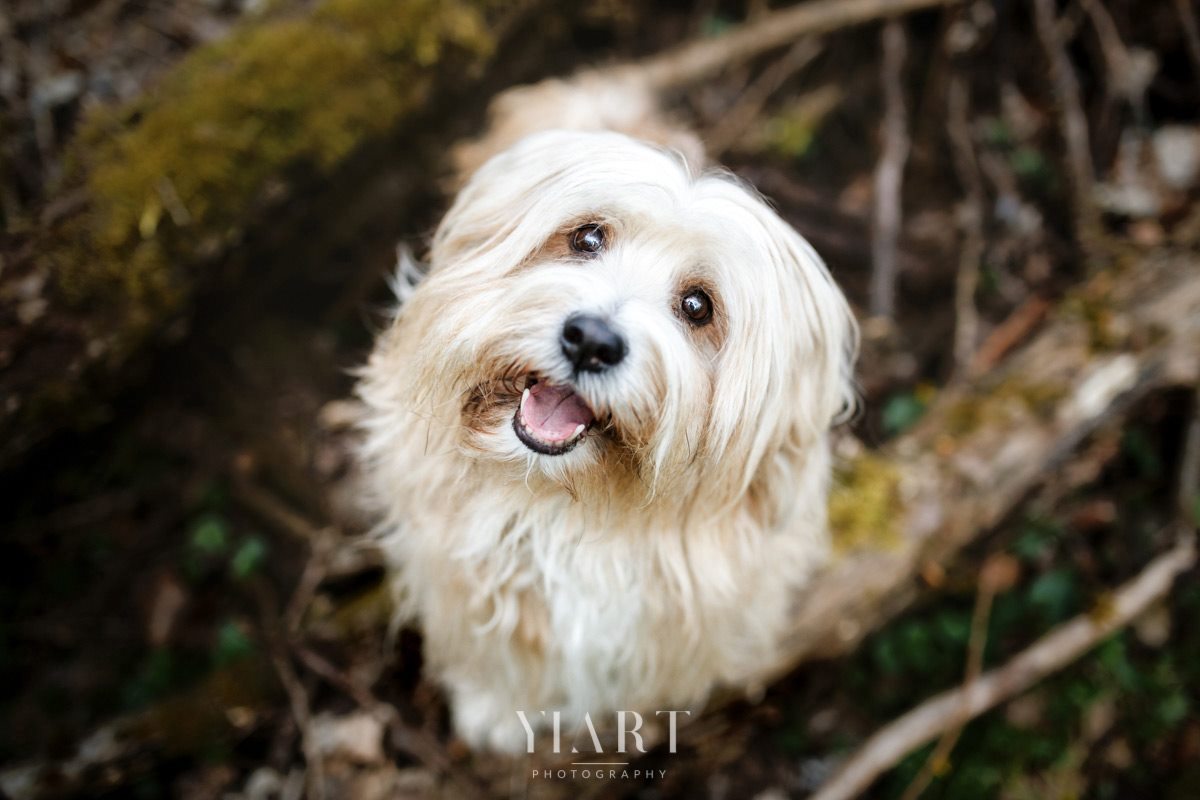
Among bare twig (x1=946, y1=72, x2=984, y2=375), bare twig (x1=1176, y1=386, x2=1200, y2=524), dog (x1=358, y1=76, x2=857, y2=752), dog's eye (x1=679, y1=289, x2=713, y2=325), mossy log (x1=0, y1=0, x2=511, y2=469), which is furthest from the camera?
bare twig (x1=946, y1=72, x2=984, y2=375)

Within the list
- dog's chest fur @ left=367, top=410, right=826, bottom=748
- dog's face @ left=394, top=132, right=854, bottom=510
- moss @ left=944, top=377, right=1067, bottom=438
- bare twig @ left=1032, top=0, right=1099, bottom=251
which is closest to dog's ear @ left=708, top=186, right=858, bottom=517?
dog's face @ left=394, top=132, right=854, bottom=510

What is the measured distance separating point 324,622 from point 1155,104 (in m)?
4.39

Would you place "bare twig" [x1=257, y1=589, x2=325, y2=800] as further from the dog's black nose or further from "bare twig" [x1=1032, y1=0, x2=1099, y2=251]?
"bare twig" [x1=1032, y1=0, x2=1099, y2=251]

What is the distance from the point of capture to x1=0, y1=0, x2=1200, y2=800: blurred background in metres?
2.80

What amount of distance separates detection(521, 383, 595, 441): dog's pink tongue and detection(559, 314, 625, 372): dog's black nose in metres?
0.15

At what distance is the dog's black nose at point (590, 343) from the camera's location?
1.75m

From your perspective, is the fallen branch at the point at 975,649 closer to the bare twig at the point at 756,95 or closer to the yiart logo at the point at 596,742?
the yiart logo at the point at 596,742

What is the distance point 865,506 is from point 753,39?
2352mm

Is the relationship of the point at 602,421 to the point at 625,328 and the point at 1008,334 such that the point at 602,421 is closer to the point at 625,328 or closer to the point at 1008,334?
the point at 625,328

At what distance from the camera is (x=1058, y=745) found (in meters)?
3.43

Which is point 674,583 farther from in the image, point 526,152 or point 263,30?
point 263,30

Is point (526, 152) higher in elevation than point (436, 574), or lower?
higher

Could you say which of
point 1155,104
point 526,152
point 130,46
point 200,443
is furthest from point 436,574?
point 1155,104

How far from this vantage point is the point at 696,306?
2010 millimetres
